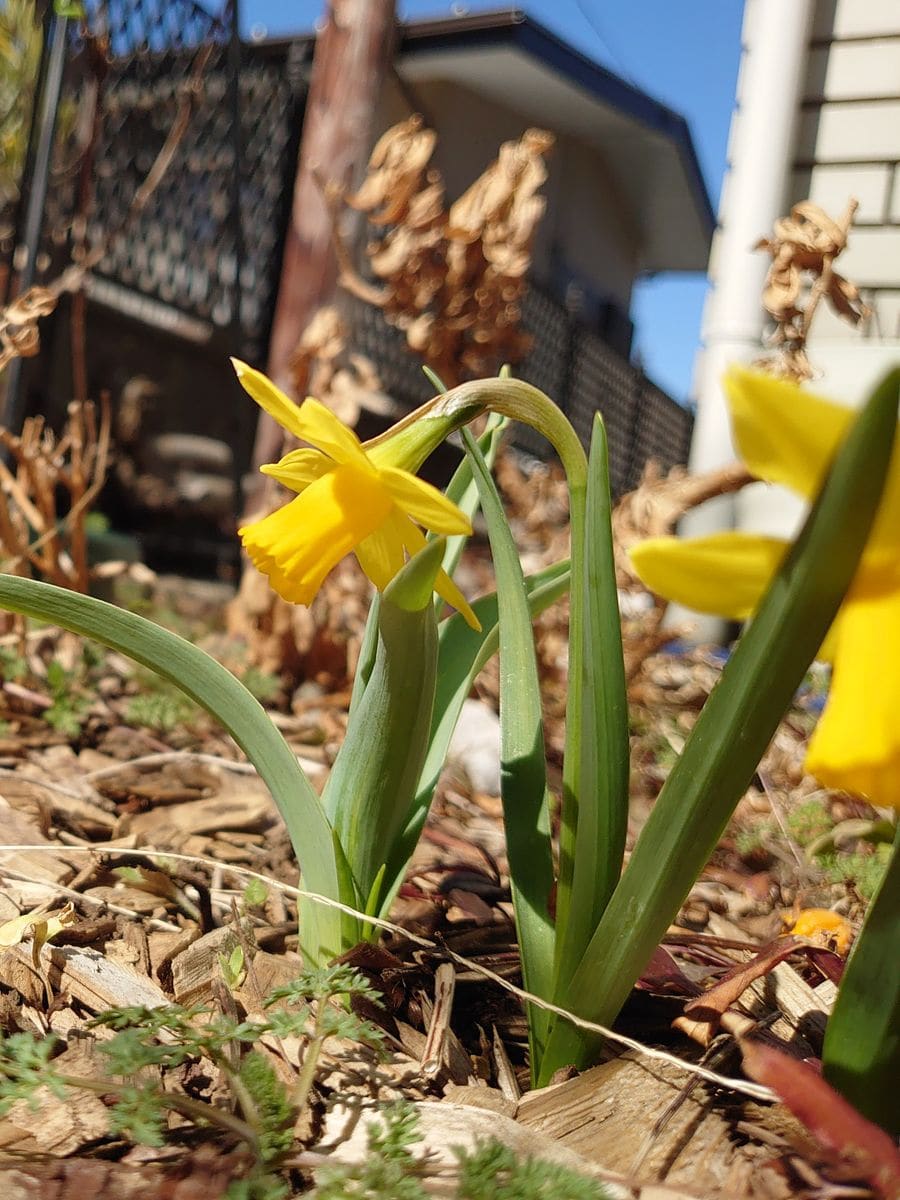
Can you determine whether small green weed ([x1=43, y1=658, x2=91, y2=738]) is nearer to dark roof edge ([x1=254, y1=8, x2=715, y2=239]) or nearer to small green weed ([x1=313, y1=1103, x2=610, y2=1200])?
small green weed ([x1=313, y1=1103, x2=610, y2=1200])

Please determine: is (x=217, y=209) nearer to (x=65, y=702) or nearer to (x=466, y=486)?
(x=65, y=702)

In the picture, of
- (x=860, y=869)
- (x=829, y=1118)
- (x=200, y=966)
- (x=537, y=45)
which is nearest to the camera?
(x=829, y=1118)

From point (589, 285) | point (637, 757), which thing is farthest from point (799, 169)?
point (589, 285)

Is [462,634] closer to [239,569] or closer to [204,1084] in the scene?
[204,1084]

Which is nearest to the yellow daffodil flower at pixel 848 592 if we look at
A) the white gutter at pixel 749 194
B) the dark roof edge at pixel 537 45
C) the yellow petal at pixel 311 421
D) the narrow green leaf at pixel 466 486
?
the yellow petal at pixel 311 421

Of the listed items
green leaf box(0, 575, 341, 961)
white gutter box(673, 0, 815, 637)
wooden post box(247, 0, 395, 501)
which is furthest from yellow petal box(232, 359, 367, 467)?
wooden post box(247, 0, 395, 501)

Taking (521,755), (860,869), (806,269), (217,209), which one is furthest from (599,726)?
(217,209)

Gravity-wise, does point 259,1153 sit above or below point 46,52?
below
